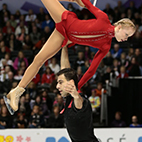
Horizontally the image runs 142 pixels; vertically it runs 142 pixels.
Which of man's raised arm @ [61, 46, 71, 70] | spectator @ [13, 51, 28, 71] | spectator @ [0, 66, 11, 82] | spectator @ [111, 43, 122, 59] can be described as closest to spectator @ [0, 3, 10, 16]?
spectator @ [13, 51, 28, 71]

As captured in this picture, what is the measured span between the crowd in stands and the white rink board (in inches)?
25.6

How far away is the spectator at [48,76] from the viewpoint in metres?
9.84

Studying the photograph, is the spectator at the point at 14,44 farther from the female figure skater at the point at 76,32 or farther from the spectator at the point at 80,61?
the female figure skater at the point at 76,32

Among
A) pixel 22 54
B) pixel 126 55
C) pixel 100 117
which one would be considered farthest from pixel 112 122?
pixel 22 54

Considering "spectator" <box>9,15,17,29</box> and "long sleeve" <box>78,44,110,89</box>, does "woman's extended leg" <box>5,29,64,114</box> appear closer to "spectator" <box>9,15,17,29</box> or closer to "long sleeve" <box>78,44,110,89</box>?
"long sleeve" <box>78,44,110,89</box>

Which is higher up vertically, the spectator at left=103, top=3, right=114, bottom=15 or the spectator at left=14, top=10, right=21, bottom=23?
the spectator at left=14, top=10, right=21, bottom=23

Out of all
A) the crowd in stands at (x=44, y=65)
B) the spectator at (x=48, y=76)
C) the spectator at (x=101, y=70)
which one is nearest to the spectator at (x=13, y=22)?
the crowd in stands at (x=44, y=65)

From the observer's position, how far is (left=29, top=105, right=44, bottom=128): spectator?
839 cm

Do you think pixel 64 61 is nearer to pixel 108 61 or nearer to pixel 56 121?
pixel 56 121

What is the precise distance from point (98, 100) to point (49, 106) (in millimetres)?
1200

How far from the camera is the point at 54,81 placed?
31.0 feet

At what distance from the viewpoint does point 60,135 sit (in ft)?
21.1

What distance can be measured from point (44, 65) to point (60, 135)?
4616mm

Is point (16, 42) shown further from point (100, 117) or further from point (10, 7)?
point (100, 117)
